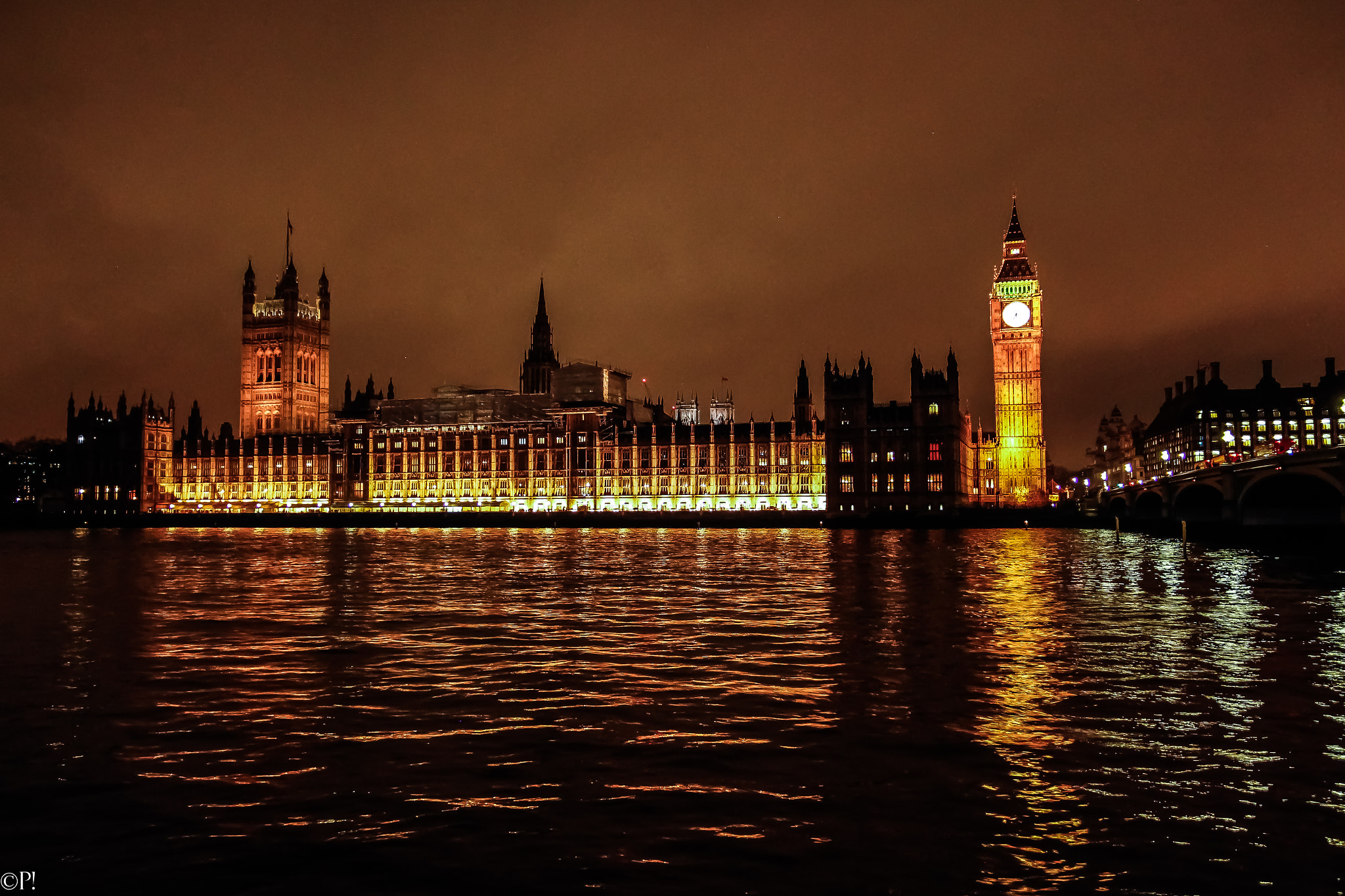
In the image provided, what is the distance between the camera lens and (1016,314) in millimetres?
172750

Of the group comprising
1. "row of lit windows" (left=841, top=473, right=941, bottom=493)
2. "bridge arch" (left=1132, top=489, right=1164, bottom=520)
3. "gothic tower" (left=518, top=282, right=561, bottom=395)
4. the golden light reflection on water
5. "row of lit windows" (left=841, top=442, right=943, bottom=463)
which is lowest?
the golden light reflection on water

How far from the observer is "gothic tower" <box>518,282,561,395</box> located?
188875 millimetres

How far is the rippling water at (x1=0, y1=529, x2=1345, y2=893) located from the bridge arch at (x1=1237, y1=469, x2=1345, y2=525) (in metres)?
59.5

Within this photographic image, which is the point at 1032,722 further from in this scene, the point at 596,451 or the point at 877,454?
the point at 596,451

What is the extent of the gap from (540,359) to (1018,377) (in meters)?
85.7

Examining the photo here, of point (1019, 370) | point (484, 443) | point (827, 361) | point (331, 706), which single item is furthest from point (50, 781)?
point (1019, 370)

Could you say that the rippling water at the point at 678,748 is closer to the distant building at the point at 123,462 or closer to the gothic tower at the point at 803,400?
the gothic tower at the point at 803,400

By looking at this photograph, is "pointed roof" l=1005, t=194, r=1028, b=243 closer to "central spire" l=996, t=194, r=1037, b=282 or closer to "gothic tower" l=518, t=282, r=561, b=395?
"central spire" l=996, t=194, r=1037, b=282

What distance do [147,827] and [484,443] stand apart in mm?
157629

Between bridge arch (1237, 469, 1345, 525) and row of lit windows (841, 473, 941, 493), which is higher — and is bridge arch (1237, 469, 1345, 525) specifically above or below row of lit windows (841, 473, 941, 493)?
below

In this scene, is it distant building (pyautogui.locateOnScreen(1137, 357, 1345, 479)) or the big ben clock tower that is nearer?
distant building (pyautogui.locateOnScreen(1137, 357, 1345, 479))

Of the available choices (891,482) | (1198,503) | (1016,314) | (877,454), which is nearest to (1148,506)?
(1198,503)

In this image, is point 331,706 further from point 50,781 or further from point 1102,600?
point 1102,600

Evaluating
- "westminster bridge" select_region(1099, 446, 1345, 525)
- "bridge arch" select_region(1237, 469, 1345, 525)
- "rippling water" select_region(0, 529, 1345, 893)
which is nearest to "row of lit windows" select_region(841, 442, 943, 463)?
"westminster bridge" select_region(1099, 446, 1345, 525)
